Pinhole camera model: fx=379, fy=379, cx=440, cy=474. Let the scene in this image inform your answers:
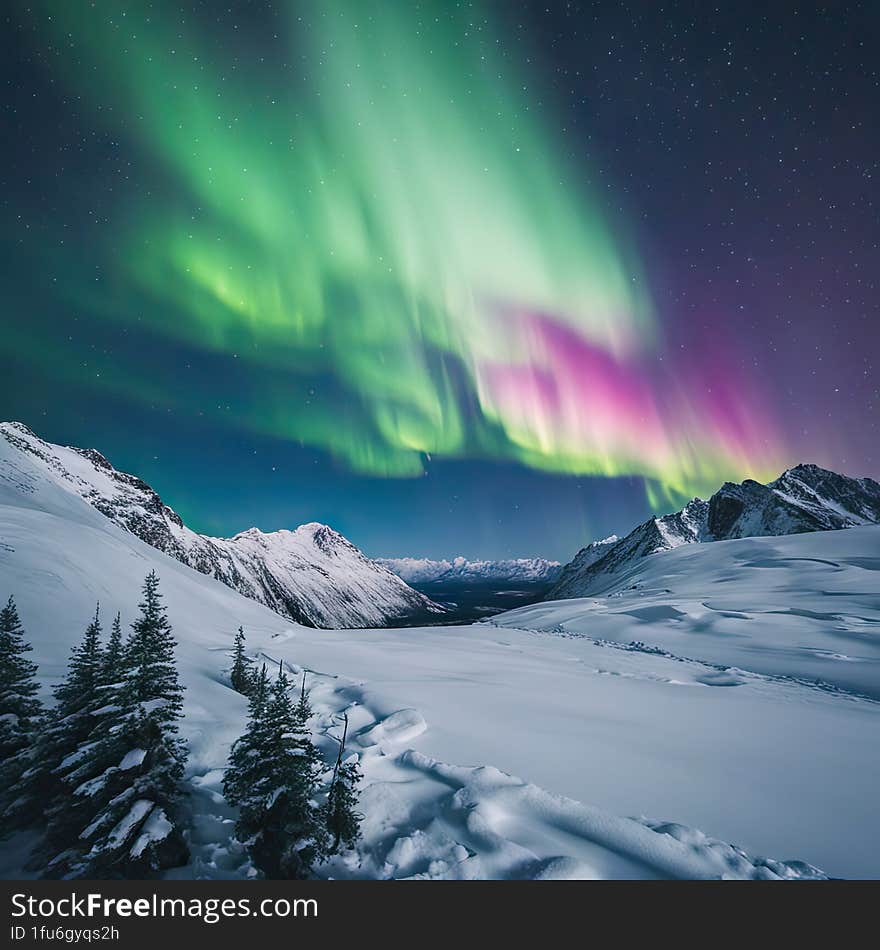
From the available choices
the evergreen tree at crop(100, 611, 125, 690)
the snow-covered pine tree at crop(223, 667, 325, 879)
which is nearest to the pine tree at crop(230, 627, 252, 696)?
the evergreen tree at crop(100, 611, 125, 690)

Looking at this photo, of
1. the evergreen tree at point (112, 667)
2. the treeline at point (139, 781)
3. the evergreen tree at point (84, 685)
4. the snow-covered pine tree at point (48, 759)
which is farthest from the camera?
the evergreen tree at point (84, 685)

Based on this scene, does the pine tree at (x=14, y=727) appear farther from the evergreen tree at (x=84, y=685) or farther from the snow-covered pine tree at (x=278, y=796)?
the snow-covered pine tree at (x=278, y=796)

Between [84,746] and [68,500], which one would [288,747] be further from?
[68,500]

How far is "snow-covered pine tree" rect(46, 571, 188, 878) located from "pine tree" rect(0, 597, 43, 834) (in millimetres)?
957

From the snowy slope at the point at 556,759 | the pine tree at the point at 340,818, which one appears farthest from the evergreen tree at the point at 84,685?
the pine tree at the point at 340,818

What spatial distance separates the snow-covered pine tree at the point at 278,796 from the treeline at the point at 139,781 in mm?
17

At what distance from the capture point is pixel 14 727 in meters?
8.49

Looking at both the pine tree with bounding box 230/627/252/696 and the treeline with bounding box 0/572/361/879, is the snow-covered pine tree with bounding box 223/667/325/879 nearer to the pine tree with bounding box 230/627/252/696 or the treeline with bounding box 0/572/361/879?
the treeline with bounding box 0/572/361/879

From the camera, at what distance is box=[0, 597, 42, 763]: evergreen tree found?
8.38 metres

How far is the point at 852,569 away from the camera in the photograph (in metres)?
41.1

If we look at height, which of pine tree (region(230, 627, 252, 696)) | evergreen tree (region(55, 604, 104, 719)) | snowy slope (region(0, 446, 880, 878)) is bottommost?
pine tree (region(230, 627, 252, 696))

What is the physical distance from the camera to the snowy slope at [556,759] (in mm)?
6195

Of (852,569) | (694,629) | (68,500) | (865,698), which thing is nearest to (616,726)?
(865,698)

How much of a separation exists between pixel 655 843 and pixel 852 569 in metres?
54.1
